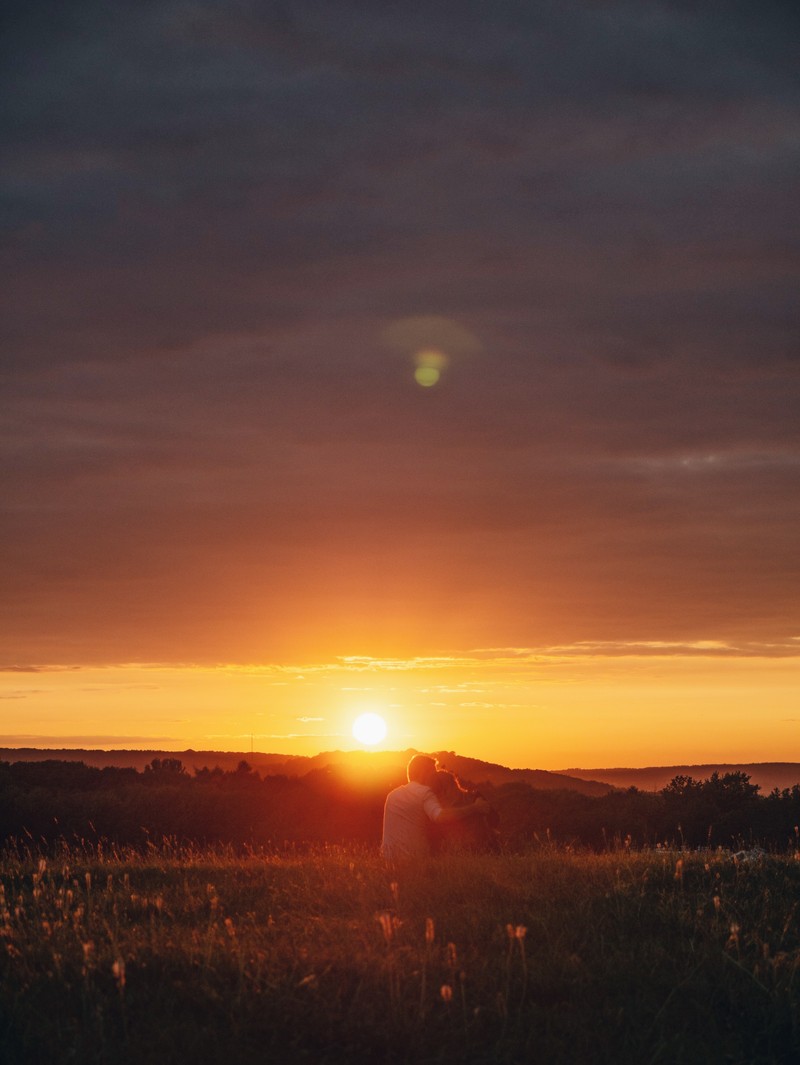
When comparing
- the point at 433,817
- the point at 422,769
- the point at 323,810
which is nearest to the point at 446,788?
the point at 422,769

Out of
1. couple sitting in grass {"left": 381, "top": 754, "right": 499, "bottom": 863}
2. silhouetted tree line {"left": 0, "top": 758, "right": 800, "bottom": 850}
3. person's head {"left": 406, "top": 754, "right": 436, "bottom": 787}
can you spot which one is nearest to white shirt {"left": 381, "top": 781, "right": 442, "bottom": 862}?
couple sitting in grass {"left": 381, "top": 754, "right": 499, "bottom": 863}

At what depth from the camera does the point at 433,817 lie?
42.4ft

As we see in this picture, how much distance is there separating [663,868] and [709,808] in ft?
96.5

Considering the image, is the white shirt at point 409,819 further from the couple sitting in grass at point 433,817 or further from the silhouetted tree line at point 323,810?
the silhouetted tree line at point 323,810

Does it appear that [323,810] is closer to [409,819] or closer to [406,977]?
[409,819]

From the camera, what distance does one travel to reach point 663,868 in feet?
36.0

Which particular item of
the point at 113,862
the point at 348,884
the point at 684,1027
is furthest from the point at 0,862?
the point at 684,1027

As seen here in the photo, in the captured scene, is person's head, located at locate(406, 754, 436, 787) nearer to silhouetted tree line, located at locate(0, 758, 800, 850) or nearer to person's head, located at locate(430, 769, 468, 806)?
person's head, located at locate(430, 769, 468, 806)

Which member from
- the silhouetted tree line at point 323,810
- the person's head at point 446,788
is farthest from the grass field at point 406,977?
the silhouetted tree line at point 323,810

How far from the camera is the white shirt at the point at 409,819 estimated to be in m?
13.0

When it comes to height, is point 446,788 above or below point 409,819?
above

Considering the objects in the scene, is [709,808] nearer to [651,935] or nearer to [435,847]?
[435,847]

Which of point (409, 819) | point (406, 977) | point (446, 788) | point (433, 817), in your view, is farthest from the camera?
point (446, 788)

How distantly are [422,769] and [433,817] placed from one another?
2.52 feet
